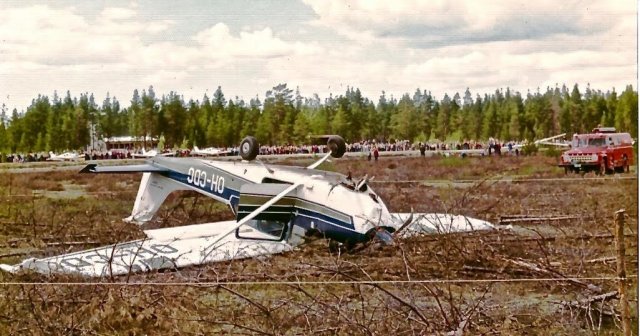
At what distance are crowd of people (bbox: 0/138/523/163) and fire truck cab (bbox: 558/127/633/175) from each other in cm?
27

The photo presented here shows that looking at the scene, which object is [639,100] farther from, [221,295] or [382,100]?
[221,295]

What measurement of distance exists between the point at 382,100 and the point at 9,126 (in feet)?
5.67

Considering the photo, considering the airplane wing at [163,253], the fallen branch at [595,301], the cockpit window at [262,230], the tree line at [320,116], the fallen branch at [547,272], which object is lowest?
the fallen branch at [595,301]

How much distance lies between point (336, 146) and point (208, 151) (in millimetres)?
660

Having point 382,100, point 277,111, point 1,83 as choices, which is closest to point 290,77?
point 277,111

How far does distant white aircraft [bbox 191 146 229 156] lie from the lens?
171 inches

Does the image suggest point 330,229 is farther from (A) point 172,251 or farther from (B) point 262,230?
(A) point 172,251

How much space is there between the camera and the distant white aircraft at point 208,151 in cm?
434

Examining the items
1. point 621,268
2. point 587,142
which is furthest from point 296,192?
point 621,268

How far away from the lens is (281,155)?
435cm

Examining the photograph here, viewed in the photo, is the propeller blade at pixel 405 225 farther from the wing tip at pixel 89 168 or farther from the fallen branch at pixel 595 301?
the wing tip at pixel 89 168

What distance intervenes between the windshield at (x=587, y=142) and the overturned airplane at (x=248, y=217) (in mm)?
596

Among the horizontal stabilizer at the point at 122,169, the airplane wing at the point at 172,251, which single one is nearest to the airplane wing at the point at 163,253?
the airplane wing at the point at 172,251

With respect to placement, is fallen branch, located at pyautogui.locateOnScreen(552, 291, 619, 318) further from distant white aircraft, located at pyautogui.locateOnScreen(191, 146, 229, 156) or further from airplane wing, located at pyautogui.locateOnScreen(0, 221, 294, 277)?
distant white aircraft, located at pyautogui.locateOnScreen(191, 146, 229, 156)
